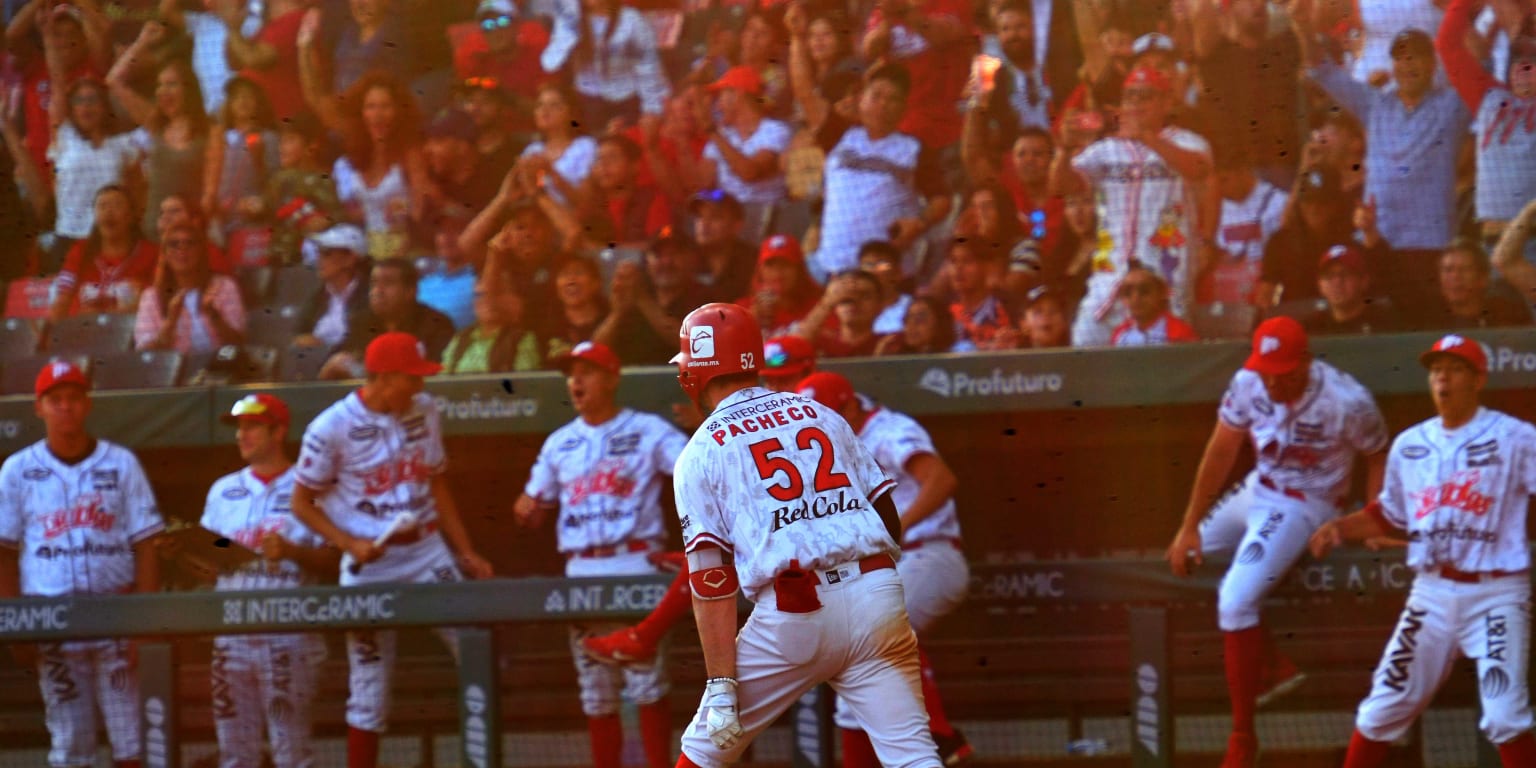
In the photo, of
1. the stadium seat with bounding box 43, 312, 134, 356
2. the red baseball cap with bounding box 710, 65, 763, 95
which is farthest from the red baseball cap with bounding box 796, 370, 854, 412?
the stadium seat with bounding box 43, 312, 134, 356

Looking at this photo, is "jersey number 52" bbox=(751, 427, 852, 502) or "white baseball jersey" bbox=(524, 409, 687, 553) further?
"white baseball jersey" bbox=(524, 409, 687, 553)

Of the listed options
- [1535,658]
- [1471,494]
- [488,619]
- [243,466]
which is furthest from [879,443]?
[243,466]

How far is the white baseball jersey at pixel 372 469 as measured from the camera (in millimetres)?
6273

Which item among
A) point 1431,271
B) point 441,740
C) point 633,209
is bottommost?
point 441,740

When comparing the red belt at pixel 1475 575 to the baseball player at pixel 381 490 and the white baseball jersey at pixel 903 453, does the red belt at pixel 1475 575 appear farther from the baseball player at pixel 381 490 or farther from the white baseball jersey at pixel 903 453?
the baseball player at pixel 381 490

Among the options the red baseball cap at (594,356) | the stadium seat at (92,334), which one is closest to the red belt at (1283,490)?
the red baseball cap at (594,356)

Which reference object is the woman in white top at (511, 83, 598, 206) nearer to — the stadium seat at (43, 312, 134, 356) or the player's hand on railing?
the stadium seat at (43, 312, 134, 356)

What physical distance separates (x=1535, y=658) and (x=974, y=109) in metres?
3.05

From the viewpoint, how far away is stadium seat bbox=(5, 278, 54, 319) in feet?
25.3

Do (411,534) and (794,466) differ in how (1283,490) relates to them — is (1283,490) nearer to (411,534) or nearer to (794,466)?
(794,466)

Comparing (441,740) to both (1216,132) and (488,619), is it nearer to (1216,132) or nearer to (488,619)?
(488,619)

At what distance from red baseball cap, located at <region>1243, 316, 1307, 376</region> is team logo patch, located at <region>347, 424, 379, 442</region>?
3.07 meters

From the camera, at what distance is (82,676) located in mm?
6355

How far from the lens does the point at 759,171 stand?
761 centimetres
